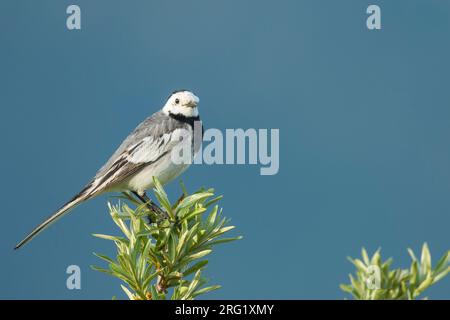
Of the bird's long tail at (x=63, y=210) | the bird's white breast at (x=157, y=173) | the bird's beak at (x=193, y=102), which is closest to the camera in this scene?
the bird's long tail at (x=63, y=210)

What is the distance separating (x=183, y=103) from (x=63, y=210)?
4.72 feet

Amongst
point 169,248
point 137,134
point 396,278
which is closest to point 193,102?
point 137,134

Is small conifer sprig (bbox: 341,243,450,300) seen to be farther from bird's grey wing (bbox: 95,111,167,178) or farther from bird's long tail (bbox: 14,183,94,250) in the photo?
bird's grey wing (bbox: 95,111,167,178)

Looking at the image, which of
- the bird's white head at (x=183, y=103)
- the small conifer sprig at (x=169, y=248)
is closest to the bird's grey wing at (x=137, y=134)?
the bird's white head at (x=183, y=103)

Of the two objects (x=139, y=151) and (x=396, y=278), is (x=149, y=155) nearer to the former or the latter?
(x=139, y=151)

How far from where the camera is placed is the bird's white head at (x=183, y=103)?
538 centimetres

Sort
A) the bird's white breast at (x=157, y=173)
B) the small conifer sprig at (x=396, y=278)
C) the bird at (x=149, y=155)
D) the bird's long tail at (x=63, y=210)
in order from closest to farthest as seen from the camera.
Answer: the small conifer sprig at (x=396, y=278) < the bird's long tail at (x=63, y=210) < the bird at (x=149, y=155) < the bird's white breast at (x=157, y=173)

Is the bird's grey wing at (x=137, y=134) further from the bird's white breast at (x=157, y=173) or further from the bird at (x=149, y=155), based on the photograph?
the bird's white breast at (x=157, y=173)

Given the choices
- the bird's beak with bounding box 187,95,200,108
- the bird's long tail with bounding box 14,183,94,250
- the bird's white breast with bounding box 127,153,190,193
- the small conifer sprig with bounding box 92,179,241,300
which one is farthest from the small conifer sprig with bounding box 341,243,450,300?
the bird's beak with bounding box 187,95,200,108

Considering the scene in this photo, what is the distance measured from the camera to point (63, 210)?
4.58m

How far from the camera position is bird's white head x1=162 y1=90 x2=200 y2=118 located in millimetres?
5375
